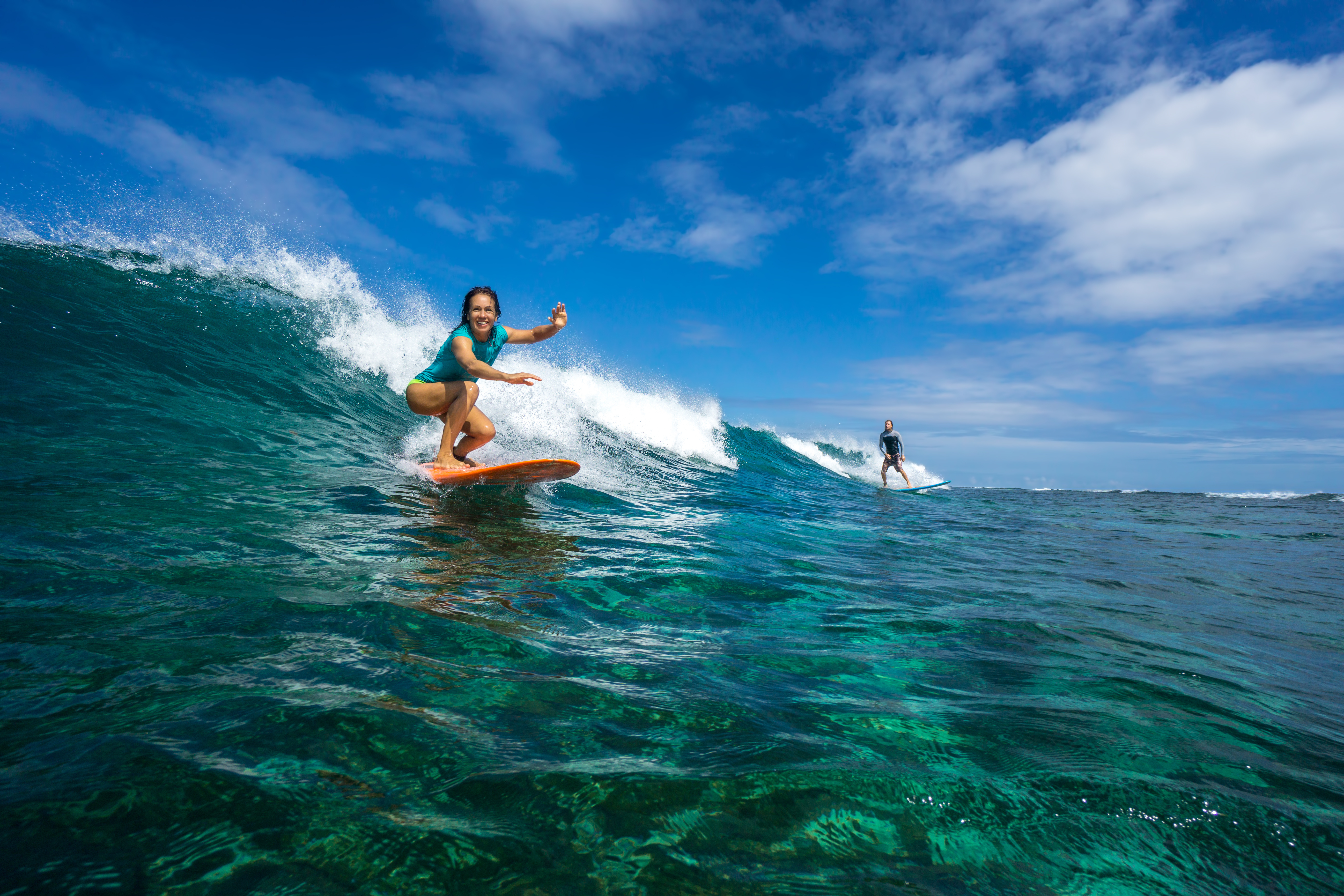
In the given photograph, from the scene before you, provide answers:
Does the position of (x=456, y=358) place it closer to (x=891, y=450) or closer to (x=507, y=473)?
(x=507, y=473)

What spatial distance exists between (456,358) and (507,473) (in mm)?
1254

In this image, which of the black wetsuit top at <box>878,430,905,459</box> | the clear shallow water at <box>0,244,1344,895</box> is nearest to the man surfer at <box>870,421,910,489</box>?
the black wetsuit top at <box>878,430,905,459</box>

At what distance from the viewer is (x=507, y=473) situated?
6078 mm

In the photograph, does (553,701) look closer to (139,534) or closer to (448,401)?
(139,534)

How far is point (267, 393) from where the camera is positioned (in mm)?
8117

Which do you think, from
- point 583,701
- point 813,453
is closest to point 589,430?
point 583,701

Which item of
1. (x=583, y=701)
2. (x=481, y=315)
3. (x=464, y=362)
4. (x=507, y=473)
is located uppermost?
(x=481, y=315)

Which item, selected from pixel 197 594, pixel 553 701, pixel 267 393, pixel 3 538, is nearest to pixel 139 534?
pixel 3 538

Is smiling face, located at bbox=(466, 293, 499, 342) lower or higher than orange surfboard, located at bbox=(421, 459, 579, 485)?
higher

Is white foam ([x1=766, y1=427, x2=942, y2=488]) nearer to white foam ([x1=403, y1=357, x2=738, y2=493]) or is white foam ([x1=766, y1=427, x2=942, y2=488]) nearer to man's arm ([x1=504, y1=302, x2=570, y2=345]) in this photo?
white foam ([x1=403, y1=357, x2=738, y2=493])

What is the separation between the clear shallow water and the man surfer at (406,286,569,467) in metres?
0.80

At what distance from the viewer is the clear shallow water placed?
1.32 m

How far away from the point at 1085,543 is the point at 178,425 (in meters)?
10.8

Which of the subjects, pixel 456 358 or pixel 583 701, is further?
pixel 456 358
